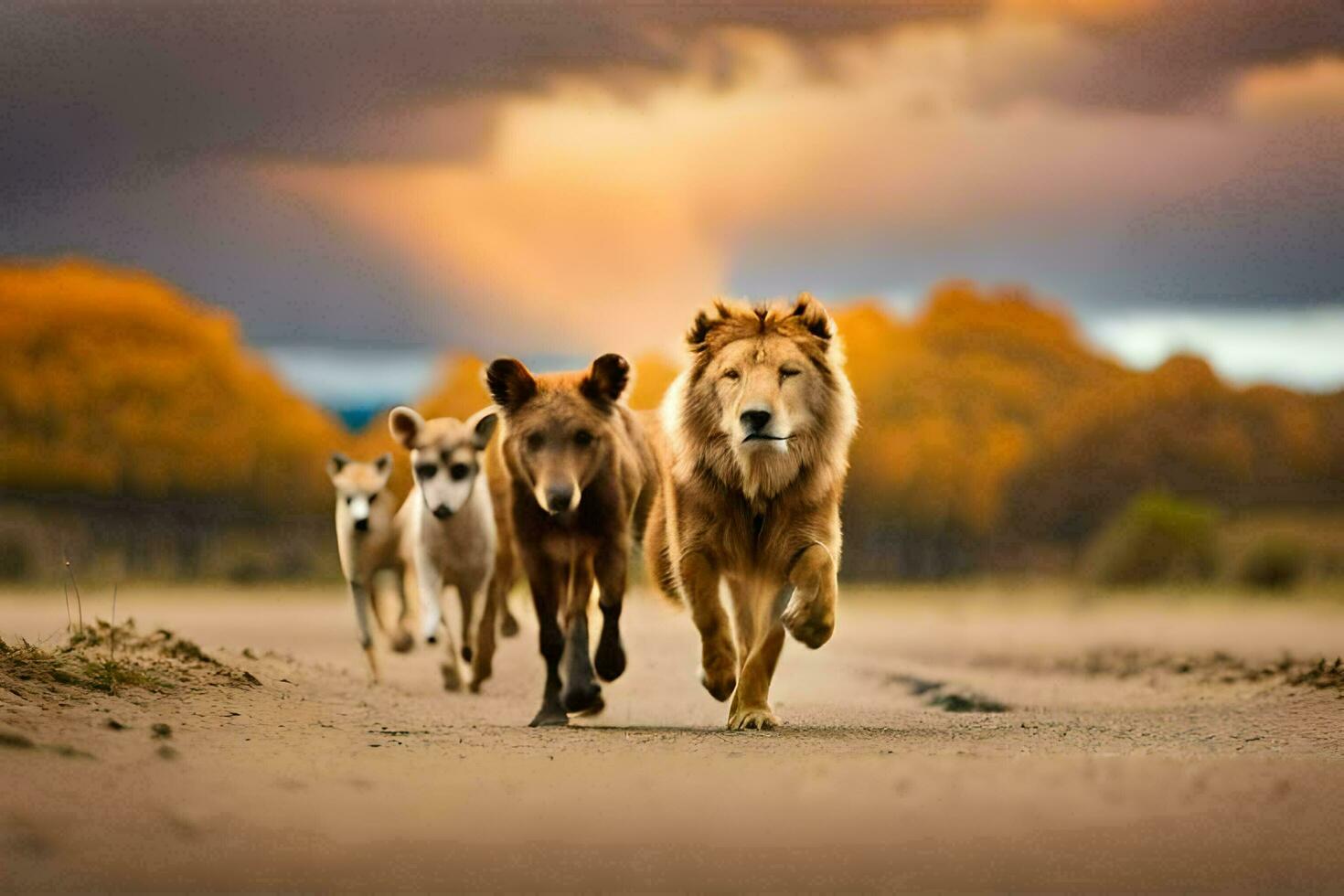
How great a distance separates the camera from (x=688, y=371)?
34.1ft

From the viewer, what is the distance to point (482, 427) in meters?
13.1

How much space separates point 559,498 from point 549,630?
1.09 metres

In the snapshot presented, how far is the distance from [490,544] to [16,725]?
540cm

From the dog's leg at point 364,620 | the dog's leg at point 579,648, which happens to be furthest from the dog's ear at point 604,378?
the dog's leg at point 364,620

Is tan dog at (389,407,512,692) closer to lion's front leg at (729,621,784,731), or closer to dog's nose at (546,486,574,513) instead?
dog's nose at (546,486,574,513)

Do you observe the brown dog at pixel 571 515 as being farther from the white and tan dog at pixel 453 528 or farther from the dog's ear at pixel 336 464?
the dog's ear at pixel 336 464

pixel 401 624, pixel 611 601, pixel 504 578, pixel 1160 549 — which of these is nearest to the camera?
pixel 611 601

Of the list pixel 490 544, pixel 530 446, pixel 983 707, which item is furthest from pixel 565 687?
pixel 983 707

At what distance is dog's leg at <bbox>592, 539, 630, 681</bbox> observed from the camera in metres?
10.8

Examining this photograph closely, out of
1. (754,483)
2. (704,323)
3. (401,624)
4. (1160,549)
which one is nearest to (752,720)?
(754,483)

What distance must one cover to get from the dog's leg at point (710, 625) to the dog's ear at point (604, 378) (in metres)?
1.38

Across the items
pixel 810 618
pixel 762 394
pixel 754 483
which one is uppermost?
pixel 762 394

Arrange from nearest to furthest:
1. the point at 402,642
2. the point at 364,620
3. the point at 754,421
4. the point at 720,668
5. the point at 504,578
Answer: the point at 754,421, the point at 720,668, the point at 504,578, the point at 364,620, the point at 402,642

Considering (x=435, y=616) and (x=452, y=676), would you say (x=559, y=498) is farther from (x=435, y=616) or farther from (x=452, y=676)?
(x=452, y=676)
